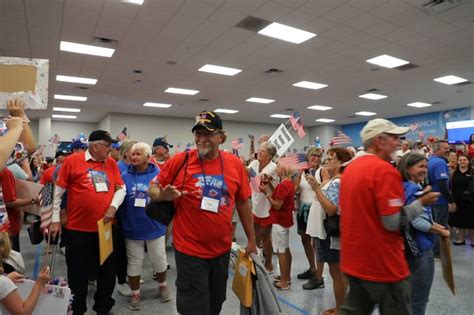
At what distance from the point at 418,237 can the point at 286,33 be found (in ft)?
16.6

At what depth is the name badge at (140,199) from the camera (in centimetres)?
306

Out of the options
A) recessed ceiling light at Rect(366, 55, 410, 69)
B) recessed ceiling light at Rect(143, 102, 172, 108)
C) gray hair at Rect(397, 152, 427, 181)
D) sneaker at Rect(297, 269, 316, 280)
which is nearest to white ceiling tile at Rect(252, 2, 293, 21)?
recessed ceiling light at Rect(366, 55, 410, 69)

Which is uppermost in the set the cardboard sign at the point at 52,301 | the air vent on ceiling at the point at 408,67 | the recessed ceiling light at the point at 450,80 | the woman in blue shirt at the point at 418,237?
the recessed ceiling light at the point at 450,80

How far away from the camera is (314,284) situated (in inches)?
139

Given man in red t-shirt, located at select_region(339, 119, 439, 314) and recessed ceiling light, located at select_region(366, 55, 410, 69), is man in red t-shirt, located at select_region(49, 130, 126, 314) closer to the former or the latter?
man in red t-shirt, located at select_region(339, 119, 439, 314)

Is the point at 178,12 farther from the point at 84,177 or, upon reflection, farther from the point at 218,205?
the point at 218,205

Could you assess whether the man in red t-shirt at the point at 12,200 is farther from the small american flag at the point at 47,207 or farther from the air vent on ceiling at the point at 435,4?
the air vent on ceiling at the point at 435,4

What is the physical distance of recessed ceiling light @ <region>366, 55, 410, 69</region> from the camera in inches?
305

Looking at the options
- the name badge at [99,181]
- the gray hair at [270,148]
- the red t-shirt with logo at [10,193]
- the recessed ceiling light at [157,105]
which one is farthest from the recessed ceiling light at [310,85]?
the red t-shirt with logo at [10,193]

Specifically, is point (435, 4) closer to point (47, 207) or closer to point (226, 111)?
point (47, 207)

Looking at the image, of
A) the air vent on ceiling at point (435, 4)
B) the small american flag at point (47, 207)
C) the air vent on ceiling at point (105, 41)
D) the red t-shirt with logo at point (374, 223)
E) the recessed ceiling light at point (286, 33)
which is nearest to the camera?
the red t-shirt with logo at point (374, 223)

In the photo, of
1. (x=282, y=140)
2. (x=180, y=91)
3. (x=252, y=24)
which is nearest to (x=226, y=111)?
(x=180, y=91)

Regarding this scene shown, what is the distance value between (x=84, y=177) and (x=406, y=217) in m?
2.37

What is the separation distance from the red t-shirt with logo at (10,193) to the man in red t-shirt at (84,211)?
412mm
